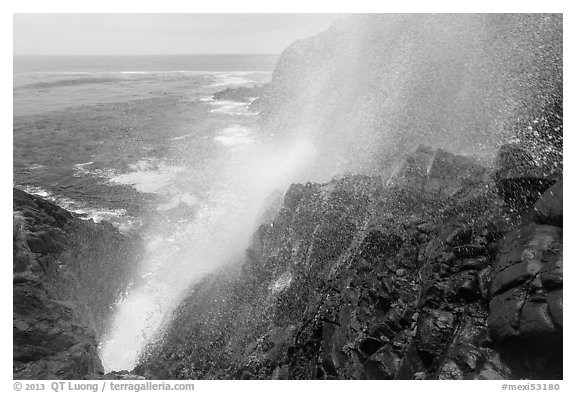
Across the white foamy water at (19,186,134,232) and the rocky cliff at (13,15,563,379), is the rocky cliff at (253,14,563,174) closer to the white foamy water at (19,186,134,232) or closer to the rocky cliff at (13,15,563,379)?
the rocky cliff at (13,15,563,379)

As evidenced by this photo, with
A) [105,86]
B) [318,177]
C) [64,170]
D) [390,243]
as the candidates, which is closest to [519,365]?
[390,243]

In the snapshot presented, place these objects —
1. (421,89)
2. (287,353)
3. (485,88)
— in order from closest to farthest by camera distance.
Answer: (287,353)
(485,88)
(421,89)

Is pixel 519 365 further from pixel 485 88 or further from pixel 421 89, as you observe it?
pixel 421 89

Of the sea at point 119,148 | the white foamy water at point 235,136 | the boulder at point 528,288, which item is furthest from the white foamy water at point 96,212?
the boulder at point 528,288

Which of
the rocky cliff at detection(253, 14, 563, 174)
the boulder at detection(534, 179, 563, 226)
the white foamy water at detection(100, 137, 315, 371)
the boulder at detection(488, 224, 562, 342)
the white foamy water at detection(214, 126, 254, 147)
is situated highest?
the rocky cliff at detection(253, 14, 563, 174)

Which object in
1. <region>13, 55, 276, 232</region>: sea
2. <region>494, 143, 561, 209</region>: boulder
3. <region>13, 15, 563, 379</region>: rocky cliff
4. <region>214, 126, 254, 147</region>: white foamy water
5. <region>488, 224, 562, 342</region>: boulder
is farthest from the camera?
<region>214, 126, 254, 147</region>: white foamy water

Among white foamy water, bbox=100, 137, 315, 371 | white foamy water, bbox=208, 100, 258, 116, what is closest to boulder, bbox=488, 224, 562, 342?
white foamy water, bbox=100, 137, 315, 371
